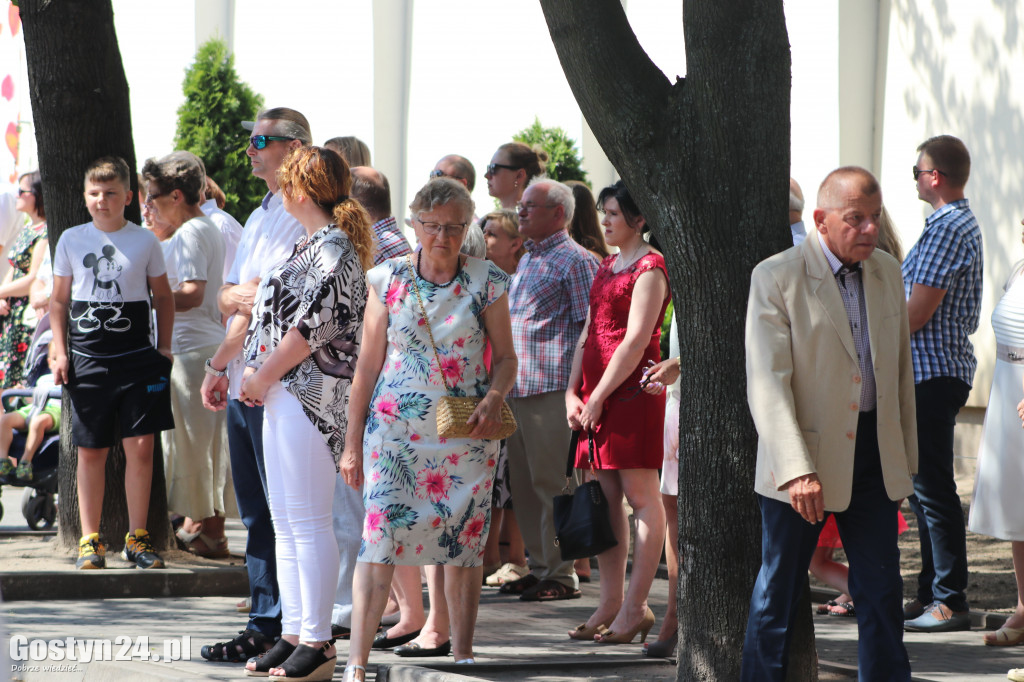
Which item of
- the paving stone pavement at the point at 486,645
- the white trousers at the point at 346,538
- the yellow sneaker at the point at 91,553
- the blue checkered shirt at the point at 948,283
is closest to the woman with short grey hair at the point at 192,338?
the yellow sneaker at the point at 91,553

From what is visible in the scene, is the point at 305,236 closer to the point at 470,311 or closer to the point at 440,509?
the point at 470,311

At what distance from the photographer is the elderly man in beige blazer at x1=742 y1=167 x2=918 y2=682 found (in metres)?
4.61

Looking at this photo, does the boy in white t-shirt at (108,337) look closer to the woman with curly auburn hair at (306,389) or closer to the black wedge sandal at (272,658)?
the woman with curly auburn hair at (306,389)

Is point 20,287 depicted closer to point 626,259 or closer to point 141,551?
point 141,551

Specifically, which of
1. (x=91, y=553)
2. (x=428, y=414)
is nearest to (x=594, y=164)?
(x=91, y=553)

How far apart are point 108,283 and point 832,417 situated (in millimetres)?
4550

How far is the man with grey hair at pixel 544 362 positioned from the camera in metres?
7.75

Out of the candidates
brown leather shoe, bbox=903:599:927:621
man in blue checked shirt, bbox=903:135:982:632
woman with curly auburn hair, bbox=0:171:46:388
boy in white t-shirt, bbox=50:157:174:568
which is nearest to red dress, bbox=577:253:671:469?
man in blue checked shirt, bbox=903:135:982:632

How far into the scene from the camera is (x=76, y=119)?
8.01 meters

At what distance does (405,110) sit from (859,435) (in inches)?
643

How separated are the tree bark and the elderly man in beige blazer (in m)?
0.20

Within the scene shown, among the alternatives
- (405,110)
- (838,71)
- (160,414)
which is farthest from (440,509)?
(405,110)

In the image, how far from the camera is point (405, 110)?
2034 centimetres

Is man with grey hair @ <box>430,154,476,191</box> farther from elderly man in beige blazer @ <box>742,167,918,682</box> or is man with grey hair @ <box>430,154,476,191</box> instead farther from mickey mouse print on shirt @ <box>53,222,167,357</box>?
elderly man in beige blazer @ <box>742,167,918,682</box>
